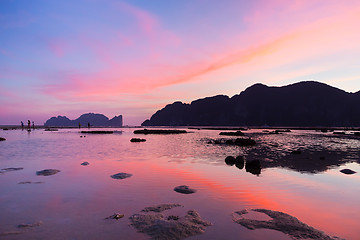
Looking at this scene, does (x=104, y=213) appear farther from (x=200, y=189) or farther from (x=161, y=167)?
(x=161, y=167)

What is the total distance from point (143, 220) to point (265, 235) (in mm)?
4771

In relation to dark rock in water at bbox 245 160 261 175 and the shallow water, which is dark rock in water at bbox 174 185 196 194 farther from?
dark rock in water at bbox 245 160 261 175

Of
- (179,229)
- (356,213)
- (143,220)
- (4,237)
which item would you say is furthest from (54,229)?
(356,213)

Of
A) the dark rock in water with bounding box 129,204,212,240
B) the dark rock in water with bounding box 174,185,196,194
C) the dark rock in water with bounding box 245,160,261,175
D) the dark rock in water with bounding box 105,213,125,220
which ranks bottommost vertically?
the dark rock in water with bounding box 245,160,261,175

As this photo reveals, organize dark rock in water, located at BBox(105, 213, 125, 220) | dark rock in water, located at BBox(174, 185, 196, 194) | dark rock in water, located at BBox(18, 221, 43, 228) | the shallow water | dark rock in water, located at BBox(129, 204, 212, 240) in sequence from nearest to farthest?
dark rock in water, located at BBox(129, 204, 212, 240) < the shallow water < dark rock in water, located at BBox(18, 221, 43, 228) < dark rock in water, located at BBox(105, 213, 125, 220) < dark rock in water, located at BBox(174, 185, 196, 194)

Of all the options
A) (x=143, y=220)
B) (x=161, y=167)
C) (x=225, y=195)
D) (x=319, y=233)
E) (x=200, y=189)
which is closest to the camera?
(x=319, y=233)

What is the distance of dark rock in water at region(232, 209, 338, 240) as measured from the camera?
25.3 feet

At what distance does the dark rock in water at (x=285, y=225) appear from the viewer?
7699 mm

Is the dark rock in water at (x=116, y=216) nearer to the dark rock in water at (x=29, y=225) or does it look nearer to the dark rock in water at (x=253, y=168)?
the dark rock in water at (x=29, y=225)

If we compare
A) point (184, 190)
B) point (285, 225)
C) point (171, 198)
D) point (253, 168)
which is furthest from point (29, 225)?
point (253, 168)

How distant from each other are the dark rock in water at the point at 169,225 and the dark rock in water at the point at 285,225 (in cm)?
162

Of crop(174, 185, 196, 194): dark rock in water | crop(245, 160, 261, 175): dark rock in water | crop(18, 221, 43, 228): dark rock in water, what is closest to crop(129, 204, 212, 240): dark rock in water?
crop(174, 185, 196, 194): dark rock in water

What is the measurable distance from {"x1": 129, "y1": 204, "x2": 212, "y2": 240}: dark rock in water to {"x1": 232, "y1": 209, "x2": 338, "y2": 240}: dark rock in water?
5.30 ft

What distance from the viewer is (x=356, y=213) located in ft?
32.8
